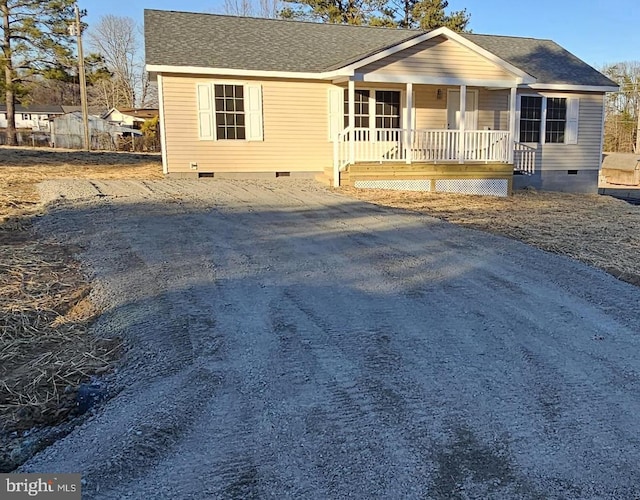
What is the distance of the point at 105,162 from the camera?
17.9m

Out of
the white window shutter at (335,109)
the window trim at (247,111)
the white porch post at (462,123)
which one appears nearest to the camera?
the white porch post at (462,123)

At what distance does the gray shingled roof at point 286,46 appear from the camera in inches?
538

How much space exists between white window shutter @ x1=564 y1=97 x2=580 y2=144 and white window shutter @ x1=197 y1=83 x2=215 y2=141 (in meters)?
10.9

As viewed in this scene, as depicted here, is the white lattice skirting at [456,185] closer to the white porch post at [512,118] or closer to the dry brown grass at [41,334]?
the white porch post at [512,118]

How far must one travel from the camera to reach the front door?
51.5 feet

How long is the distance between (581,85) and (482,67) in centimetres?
443

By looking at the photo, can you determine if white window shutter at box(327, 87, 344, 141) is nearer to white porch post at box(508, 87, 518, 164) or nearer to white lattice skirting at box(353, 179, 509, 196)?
white lattice skirting at box(353, 179, 509, 196)

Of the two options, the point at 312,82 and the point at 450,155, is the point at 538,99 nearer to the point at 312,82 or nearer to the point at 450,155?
the point at 450,155

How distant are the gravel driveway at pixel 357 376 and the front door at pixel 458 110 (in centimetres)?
1030

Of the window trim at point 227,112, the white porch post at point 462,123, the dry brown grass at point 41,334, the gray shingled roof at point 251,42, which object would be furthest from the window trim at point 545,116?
the dry brown grass at point 41,334

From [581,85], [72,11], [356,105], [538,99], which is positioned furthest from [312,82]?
[72,11]

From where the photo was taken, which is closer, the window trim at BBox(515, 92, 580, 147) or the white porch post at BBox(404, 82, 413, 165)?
the white porch post at BBox(404, 82, 413, 165)

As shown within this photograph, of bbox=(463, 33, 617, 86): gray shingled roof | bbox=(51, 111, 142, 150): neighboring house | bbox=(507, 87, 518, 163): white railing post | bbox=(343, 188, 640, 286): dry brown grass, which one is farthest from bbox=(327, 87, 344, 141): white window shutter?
bbox=(51, 111, 142, 150): neighboring house

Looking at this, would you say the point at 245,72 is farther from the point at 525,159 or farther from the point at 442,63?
the point at 525,159
